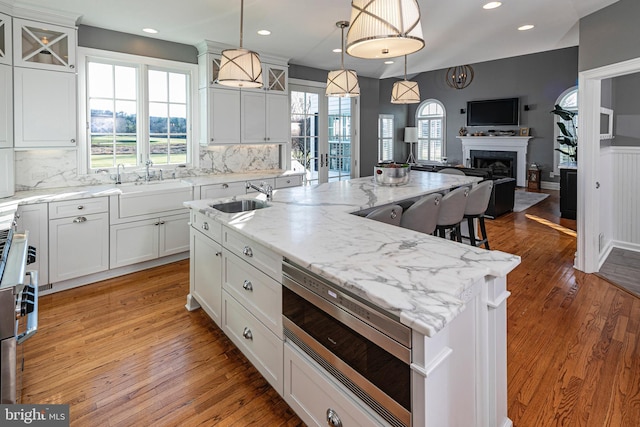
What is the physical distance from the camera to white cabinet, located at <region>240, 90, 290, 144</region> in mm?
4945

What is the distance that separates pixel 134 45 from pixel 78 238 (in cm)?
223

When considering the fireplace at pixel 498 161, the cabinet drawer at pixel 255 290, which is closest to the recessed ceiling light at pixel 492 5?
the cabinet drawer at pixel 255 290

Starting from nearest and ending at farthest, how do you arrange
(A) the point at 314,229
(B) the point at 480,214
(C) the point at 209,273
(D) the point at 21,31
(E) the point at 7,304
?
(E) the point at 7,304
(A) the point at 314,229
(C) the point at 209,273
(D) the point at 21,31
(B) the point at 480,214

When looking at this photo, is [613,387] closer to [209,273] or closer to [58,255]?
[209,273]

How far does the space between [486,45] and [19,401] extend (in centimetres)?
607

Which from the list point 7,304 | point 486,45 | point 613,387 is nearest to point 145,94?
point 7,304

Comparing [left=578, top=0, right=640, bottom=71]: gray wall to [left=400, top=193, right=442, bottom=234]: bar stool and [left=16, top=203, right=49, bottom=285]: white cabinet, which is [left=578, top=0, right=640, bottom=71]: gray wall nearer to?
[left=400, top=193, right=442, bottom=234]: bar stool

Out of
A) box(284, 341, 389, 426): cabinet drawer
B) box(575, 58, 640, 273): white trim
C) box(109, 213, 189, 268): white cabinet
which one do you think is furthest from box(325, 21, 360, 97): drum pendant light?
box(284, 341, 389, 426): cabinet drawer

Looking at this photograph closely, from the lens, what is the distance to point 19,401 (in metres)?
1.96

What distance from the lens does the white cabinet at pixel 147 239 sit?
3711mm

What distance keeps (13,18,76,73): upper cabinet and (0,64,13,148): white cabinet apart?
142 mm

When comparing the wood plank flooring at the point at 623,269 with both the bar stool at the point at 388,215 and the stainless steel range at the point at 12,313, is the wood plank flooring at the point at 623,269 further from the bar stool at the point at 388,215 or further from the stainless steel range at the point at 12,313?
the stainless steel range at the point at 12,313

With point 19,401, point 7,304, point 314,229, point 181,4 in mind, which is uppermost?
point 181,4

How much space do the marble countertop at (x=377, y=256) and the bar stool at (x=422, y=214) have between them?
0.23m
